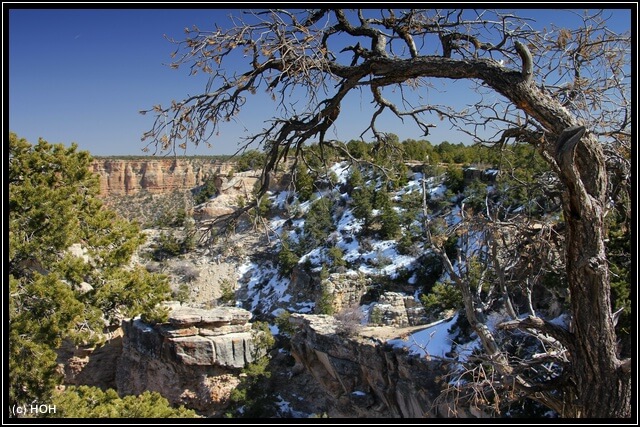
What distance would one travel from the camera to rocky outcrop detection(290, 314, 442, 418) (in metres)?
9.92

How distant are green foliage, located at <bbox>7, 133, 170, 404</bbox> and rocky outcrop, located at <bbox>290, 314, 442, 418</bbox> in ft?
18.3

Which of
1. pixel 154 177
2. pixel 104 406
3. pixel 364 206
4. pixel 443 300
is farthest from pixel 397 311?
pixel 154 177

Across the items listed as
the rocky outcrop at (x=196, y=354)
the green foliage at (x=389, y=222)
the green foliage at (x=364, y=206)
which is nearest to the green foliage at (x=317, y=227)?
the green foliage at (x=364, y=206)

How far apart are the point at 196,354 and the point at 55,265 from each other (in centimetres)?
809

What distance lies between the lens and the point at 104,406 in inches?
224

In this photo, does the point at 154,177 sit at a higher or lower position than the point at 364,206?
higher

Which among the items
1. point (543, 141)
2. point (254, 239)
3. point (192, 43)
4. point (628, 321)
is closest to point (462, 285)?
point (543, 141)

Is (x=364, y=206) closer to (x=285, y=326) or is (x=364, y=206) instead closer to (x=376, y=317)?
(x=285, y=326)

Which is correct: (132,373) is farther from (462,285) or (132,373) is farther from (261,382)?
(462,285)

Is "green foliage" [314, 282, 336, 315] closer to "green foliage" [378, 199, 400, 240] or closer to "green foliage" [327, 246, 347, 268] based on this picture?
"green foliage" [327, 246, 347, 268]

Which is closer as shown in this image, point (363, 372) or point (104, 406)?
point (104, 406)

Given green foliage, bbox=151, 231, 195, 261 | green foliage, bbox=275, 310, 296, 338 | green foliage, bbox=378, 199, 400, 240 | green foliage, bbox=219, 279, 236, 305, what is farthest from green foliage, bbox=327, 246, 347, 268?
green foliage, bbox=151, 231, 195, 261

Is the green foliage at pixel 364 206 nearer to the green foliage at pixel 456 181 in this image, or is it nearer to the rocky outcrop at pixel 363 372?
the green foliage at pixel 456 181

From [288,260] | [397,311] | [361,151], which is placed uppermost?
[361,151]
